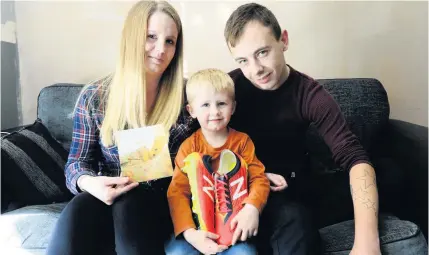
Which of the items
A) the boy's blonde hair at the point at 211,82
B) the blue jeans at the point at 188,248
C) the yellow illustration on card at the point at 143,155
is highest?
the boy's blonde hair at the point at 211,82

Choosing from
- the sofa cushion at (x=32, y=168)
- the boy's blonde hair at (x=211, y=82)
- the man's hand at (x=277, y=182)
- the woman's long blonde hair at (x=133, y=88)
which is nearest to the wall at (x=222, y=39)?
the sofa cushion at (x=32, y=168)

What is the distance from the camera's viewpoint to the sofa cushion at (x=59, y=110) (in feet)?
5.07

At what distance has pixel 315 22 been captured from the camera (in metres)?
1.77

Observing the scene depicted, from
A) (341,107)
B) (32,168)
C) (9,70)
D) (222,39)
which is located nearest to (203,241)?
(32,168)

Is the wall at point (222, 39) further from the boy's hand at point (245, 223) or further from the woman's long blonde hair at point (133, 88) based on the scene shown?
the boy's hand at point (245, 223)

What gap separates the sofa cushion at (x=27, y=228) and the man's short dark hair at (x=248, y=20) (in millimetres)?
767

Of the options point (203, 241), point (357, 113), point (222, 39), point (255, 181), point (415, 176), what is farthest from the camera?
point (222, 39)

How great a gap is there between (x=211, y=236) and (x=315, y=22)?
1.18 meters

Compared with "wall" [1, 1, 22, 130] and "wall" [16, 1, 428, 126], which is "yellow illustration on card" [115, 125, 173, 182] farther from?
"wall" [1, 1, 22, 130]

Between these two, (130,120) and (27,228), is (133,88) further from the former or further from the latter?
(27,228)

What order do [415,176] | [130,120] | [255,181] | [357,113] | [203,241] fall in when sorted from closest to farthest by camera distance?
1. [203,241]
2. [255,181]
3. [130,120]
4. [415,176]
5. [357,113]

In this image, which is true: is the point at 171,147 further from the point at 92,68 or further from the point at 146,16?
the point at 92,68

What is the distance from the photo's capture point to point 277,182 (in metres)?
1.14

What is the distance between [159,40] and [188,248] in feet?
2.00
